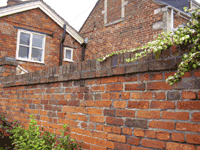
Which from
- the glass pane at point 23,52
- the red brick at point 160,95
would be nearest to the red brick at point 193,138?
the red brick at point 160,95

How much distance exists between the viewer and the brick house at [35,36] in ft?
32.7

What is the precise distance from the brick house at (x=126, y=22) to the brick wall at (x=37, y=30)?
5.49 feet

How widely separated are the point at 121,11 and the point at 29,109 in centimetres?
815

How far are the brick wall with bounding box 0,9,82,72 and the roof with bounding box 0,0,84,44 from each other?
19cm

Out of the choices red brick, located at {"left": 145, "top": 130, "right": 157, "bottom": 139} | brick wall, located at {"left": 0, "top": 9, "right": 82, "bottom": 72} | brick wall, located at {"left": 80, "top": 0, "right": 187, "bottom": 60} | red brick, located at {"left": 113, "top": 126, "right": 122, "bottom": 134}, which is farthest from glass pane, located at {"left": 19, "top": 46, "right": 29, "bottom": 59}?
red brick, located at {"left": 145, "top": 130, "right": 157, "bottom": 139}

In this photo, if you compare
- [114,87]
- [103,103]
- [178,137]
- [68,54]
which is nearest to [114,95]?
[114,87]

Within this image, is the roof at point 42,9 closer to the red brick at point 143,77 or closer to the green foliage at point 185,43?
the red brick at point 143,77

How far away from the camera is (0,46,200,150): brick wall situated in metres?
1.63

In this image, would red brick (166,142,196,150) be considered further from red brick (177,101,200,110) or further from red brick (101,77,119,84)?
red brick (101,77,119,84)

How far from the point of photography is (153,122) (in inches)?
70.9

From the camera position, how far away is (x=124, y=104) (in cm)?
207

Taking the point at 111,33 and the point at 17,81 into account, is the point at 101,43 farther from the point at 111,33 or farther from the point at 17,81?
the point at 17,81

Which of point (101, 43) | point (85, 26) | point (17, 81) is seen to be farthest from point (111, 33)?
point (17, 81)

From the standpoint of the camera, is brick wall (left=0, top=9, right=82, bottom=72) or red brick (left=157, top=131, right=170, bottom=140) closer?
red brick (left=157, top=131, right=170, bottom=140)
